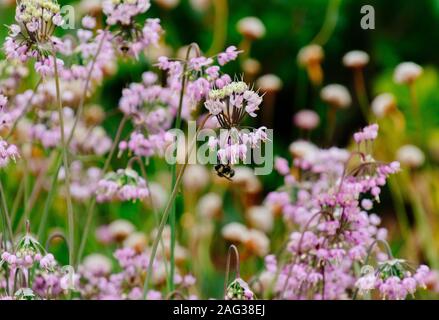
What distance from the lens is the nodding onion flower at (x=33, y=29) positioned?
4.59ft

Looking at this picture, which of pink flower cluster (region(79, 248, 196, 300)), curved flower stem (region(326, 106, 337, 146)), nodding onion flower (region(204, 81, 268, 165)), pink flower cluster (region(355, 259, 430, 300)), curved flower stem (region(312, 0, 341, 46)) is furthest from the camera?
curved flower stem (region(312, 0, 341, 46))

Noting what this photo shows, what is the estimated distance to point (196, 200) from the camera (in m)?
3.13

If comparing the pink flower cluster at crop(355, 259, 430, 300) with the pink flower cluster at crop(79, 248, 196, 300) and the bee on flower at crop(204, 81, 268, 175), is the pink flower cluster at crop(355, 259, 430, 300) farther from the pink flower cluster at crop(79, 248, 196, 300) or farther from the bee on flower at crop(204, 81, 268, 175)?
the pink flower cluster at crop(79, 248, 196, 300)

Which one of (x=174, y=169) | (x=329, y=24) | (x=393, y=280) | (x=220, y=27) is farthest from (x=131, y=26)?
(x=329, y=24)

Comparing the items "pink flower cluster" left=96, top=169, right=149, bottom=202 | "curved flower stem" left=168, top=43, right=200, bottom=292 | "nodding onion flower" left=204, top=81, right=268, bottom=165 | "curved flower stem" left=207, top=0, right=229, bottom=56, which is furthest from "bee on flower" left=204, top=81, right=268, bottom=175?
"curved flower stem" left=207, top=0, right=229, bottom=56

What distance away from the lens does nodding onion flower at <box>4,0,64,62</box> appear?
1398mm

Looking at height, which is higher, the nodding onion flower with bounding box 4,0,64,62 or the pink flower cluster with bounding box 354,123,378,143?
the nodding onion flower with bounding box 4,0,64,62

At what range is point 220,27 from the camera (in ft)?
11.6

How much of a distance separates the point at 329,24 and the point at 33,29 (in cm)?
247

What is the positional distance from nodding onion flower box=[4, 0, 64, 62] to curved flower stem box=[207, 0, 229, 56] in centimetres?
165

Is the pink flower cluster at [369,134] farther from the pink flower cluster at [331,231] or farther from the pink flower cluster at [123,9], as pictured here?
the pink flower cluster at [123,9]

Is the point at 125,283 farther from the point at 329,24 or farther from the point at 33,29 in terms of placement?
the point at 329,24
